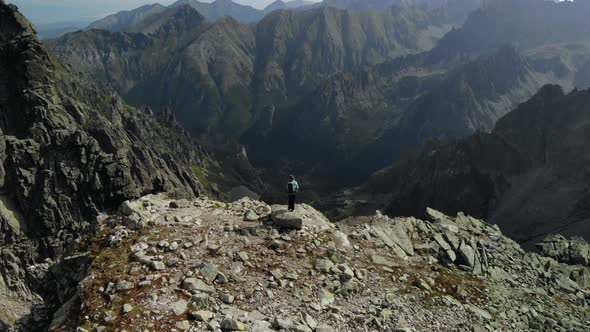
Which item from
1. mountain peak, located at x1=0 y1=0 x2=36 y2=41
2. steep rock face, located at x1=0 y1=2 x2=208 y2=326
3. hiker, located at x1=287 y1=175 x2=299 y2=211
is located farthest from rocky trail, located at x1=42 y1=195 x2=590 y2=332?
mountain peak, located at x1=0 y1=0 x2=36 y2=41

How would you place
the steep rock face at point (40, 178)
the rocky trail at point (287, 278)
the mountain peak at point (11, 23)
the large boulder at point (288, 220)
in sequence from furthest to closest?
1. the mountain peak at point (11, 23)
2. the steep rock face at point (40, 178)
3. the large boulder at point (288, 220)
4. the rocky trail at point (287, 278)

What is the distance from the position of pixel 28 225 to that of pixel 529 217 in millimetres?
163690

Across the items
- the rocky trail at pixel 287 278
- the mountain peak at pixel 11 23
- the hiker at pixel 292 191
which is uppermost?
the mountain peak at pixel 11 23

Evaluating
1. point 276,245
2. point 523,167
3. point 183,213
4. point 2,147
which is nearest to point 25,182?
point 2,147

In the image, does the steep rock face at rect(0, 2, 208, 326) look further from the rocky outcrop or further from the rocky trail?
the rocky outcrop

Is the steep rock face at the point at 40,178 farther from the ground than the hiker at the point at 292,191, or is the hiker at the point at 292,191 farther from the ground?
the hiker at the point at 292,191

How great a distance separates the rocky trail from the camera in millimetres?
18609

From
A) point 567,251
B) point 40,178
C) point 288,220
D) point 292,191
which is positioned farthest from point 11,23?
point 567,251

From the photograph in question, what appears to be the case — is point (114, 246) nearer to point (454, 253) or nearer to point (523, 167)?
point (454, 253)

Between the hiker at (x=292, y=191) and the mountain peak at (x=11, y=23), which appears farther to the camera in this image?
the mountain peak at (x=11, y=23)

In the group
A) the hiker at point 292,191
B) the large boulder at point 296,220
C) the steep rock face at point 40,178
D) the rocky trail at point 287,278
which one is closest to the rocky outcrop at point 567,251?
the rocky trail at point 287,278

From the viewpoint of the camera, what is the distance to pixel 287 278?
21531 mm

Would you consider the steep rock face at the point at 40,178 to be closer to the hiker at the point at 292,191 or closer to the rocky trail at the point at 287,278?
the hiker at the point at 292,191

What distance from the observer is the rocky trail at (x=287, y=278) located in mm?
18609
